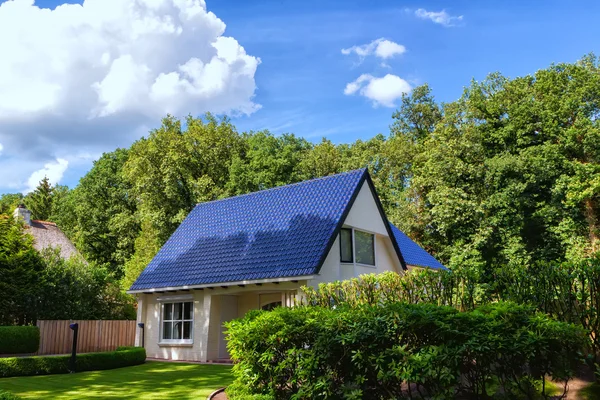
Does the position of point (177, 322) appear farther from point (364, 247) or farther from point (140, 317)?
point (364, 247)

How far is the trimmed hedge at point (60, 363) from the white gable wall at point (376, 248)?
7.10 m

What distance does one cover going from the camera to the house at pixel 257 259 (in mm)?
18094

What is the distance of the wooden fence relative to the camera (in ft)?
67.5

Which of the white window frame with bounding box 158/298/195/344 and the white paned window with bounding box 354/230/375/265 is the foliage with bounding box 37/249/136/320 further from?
the white paned window with bounding box 354/230/375/265

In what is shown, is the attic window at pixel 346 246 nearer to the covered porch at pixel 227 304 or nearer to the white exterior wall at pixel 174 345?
the covered porch at pixel 227 304

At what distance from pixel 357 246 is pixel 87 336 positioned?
40.9 ft

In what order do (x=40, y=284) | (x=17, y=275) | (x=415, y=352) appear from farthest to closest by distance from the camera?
1. (x=40, y=284)
2. (x=17, y=275)
3. (x=415, y=352)

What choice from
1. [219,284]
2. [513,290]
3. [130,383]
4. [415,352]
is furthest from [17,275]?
[513,290]

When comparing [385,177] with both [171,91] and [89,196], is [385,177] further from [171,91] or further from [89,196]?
[89,196]

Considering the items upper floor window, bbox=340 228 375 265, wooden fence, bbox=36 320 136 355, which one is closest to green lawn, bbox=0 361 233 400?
wooden fence, bbox=36 320 136 355

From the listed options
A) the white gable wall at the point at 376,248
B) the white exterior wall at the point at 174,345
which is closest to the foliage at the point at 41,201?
the white exterior wall at the point at 174,345

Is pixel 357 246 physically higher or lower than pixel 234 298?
higher

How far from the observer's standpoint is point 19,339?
1866cm

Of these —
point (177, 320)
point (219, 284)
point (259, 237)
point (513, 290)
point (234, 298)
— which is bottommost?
point (177, 320)
